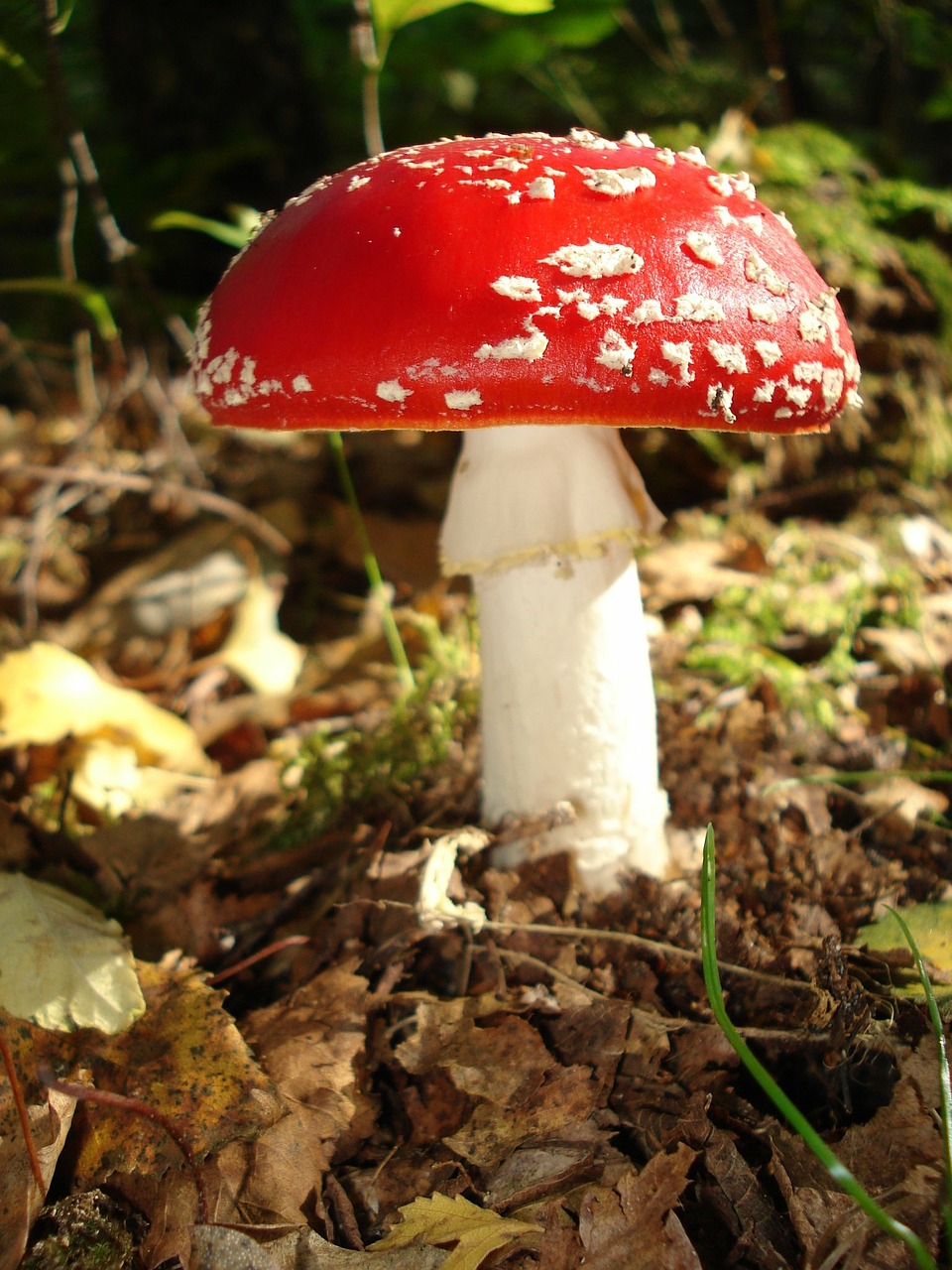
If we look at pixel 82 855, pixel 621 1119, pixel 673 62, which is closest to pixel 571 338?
pixel 621 1119

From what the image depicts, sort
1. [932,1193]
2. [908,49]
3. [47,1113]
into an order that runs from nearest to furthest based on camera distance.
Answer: [932,1193] → [47,1113] → [908,49]

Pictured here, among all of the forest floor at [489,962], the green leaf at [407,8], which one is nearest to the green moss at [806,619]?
the forest floor at [489,962]

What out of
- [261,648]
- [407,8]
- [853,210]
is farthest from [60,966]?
[853,210]

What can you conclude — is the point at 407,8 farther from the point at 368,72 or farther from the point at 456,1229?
the point at 456,1229

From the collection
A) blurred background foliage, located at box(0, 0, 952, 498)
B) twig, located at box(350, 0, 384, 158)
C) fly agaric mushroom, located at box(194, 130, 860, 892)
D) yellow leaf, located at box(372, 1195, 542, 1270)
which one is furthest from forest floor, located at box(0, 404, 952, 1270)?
twig, located at box(350, 0, 384, 158)

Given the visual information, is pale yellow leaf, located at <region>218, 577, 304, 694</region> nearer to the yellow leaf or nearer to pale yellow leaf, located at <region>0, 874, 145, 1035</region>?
pale yellow leaf, located at <region>0, 874, 145, 1035</region>

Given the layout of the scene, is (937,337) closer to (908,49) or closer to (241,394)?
(908,49)
